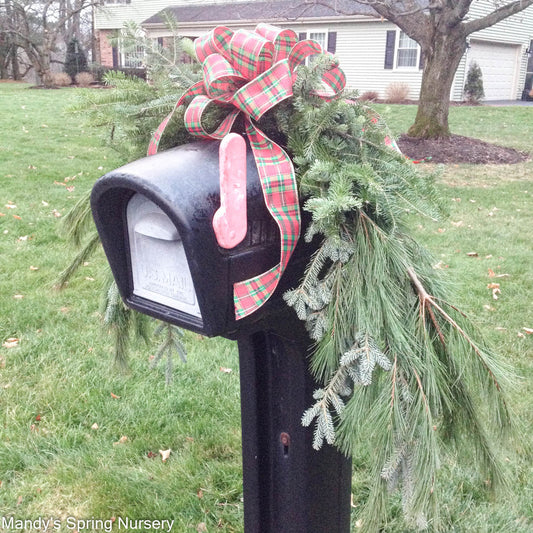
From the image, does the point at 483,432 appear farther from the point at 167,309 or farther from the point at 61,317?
the point at 61,317

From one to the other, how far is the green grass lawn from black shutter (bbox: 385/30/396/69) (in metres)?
16.7

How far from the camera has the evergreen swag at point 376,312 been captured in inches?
49.4

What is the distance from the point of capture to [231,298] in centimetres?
123

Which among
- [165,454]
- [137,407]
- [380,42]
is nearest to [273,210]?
[165,454]

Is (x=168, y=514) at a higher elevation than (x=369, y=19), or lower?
lower

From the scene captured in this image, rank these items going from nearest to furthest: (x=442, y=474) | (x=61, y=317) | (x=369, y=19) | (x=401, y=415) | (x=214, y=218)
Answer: (x=214, y=218) < (x=401, y=415) < (x=442, y=474) < (x=61, y=317) < (x=369, y=19)

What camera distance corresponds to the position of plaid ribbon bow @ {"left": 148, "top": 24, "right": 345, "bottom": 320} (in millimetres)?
1245

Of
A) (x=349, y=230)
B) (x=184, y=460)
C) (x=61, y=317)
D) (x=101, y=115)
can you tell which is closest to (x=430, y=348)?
(x=349, y=230)

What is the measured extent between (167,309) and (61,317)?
2692 millimetres

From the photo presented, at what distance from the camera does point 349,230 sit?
1324 mm

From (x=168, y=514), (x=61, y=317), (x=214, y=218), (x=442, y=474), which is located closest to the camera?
(x=214, y=218)

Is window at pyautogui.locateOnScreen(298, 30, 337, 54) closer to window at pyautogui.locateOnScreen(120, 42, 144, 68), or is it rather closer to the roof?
the roof

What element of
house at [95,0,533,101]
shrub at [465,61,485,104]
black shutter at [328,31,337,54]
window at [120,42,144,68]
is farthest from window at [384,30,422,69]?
window at [120,42,144,68]

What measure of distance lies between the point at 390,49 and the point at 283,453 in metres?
21.2
